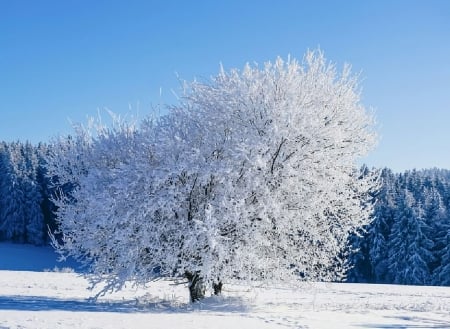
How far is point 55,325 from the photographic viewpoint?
12.1 metres

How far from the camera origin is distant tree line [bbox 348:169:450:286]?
5800 centimetres

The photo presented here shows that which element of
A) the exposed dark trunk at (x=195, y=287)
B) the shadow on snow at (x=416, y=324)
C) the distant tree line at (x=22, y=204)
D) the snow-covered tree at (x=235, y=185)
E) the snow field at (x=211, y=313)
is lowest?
the shadow on snow at (x=416, y=324)

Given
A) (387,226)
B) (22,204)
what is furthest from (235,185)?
(22,204)

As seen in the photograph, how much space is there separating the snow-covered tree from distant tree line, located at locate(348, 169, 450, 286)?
41.6 metres

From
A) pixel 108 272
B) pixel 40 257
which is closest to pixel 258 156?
pixel 108 272

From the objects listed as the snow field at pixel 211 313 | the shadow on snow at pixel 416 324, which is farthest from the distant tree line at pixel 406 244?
the shadow on snow at pixel 416 324

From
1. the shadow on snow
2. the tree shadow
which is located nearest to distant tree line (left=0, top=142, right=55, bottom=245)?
the tree shadow

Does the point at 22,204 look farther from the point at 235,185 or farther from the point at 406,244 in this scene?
the point at 235,185

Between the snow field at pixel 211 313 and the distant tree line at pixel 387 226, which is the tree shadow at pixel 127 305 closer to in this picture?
the snow field at pixel 211 313

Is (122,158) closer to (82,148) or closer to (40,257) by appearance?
(82,148)

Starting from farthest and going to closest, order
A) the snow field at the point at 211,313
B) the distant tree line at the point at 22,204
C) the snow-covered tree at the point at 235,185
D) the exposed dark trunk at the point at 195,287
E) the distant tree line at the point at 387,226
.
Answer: the distant tree line at the point at 22,204 < the distant tree line at the point at 387,226 < the exposed dark trunk at the point at 195,287 < the snow-covered tree at the point at 235,185 < the snow field at the point at 211,313

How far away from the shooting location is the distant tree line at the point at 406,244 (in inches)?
2283

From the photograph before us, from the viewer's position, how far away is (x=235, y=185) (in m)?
15.7

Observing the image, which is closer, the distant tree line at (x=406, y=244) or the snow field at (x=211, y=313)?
the snow field at (x=211, y=313)
